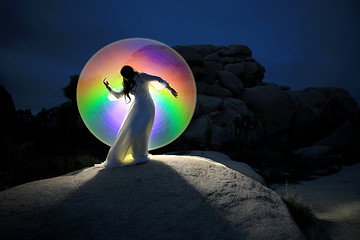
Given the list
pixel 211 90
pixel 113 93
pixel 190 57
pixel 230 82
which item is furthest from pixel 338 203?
pixel 190 57

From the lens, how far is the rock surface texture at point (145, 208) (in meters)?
2.98

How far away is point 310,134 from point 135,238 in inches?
955

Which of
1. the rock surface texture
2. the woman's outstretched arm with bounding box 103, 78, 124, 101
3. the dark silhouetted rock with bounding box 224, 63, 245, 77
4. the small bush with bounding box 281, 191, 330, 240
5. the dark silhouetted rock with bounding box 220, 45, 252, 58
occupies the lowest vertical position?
the small bush with bounding box 281, 191, 330, 240

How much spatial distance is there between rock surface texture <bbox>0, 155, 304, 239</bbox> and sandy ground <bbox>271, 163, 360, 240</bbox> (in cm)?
141

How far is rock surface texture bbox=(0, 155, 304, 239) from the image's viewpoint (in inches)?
117

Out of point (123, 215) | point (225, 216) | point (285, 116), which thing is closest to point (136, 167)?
point (123, 215)

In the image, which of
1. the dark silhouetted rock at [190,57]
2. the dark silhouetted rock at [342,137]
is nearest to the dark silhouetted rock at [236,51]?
the dark silhouetted rock at [190,57]

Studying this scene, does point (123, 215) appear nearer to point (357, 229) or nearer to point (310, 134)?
point (357, 229)

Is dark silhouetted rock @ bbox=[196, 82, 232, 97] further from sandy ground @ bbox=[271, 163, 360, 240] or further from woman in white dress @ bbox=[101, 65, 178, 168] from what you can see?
woman in white dress @ bbox=[101, 65, 178, 168]

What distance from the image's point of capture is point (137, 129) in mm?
5020

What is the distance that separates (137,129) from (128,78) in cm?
127

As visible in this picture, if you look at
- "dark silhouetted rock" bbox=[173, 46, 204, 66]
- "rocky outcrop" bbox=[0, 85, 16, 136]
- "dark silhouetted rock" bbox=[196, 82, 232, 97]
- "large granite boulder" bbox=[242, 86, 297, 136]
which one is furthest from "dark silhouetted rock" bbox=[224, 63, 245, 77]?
"rocky outcrop" bbox=[0, 85, 16, 136]

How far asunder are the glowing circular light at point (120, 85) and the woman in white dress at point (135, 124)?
63 centimetres

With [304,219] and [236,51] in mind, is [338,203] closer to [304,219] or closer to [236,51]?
[304,219]
